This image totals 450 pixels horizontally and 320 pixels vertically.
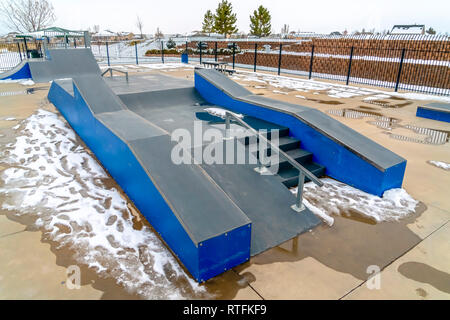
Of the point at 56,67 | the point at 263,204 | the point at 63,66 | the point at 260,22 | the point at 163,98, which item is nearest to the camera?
the point at 263,204

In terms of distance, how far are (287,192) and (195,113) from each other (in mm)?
3413

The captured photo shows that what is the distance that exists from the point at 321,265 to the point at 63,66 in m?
15.8

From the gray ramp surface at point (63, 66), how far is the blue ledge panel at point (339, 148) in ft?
37.9

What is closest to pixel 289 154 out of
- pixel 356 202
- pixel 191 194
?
pixel 356 202

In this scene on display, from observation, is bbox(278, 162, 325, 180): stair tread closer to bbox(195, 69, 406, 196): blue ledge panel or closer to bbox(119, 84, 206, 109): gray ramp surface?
bbox(195, 69, 406, 196): blue ledge panel

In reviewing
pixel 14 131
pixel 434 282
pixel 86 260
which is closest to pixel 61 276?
pixel 86 260

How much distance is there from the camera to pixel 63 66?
1488 cm

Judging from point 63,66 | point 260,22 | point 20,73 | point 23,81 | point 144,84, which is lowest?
point 23,81

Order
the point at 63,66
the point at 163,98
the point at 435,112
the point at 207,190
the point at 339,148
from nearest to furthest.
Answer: the point at 207,190 < the point at 339,148 < the point at 163,98 < the point at 435,112 < the point at 63,66

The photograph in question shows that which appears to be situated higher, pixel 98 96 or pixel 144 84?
pixel 98 96

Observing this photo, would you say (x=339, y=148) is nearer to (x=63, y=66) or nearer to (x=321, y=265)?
(x=321, y=265)

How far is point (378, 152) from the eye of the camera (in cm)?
480
